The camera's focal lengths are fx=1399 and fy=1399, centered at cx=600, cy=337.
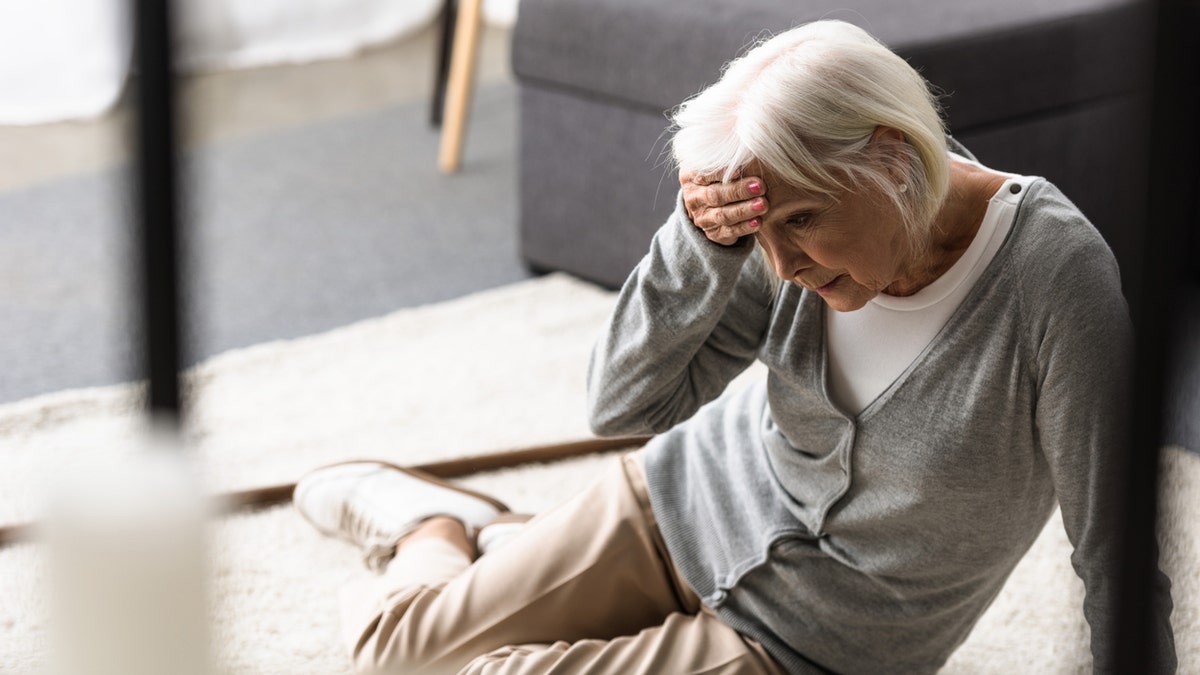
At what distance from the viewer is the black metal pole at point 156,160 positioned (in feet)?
0.96

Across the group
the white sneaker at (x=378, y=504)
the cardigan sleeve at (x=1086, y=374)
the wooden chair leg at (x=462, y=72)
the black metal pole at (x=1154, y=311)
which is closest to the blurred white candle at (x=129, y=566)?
the black metal pole at (x=1154, y=311)

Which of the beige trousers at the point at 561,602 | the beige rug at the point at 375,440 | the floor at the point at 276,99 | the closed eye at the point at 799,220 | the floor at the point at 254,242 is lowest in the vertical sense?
the floor at the point at 276,99

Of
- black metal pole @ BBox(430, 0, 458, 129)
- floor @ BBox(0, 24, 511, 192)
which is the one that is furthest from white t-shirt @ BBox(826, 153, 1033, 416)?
black metal pole @ BBox(430, 0, 458, 129)

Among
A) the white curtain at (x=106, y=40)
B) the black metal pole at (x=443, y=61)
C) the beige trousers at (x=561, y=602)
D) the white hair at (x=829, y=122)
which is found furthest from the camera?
the white curtain at (x=106, y=40)

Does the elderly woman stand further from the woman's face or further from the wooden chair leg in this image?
the wooden chair leg

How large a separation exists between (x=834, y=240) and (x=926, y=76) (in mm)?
1074

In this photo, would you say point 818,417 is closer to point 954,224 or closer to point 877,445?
point 877,445

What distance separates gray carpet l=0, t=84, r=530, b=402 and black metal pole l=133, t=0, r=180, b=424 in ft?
5.77

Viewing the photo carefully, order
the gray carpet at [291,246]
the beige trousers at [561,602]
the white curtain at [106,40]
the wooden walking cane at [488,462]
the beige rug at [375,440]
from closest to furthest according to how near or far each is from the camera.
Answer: the beige trousers at [561,602] < the beige rug at [375,440] < the wooden walking cane at [488,462] < the gray carpet at [291,246] < the white curtain at [106,40]

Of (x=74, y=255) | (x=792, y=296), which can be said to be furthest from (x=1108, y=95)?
(x=74, y=255)

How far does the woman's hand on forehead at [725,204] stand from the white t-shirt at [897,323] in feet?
0.47

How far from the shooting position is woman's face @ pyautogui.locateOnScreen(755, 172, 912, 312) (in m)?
1.02

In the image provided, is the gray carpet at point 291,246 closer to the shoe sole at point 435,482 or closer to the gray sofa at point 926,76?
the gray sofa at point 926,76

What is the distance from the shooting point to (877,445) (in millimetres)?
1153
